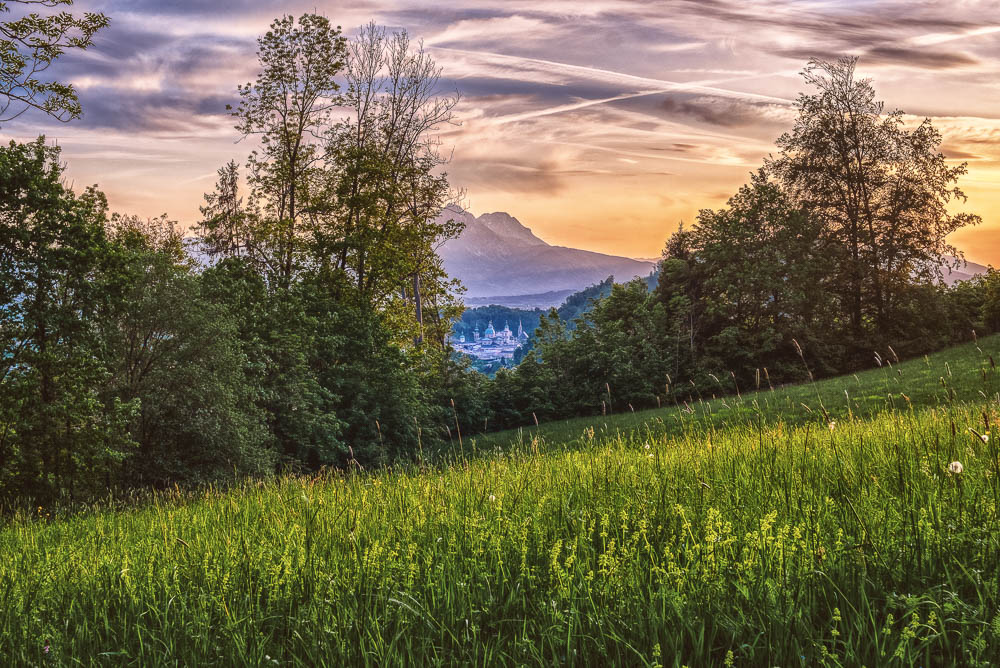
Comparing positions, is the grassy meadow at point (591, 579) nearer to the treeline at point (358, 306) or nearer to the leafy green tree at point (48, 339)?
the treeline at point (358, 306)

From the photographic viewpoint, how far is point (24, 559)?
5.88 m

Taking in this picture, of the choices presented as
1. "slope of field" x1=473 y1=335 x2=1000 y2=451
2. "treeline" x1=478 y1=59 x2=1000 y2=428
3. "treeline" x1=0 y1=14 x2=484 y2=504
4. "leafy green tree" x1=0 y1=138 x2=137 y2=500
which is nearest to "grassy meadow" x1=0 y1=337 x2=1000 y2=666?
"treeline" x1=0 y1=14 x2=484 y2=504

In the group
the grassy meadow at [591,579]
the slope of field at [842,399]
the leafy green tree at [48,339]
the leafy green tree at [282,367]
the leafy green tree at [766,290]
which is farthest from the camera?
the leafy green tree at [766,290]

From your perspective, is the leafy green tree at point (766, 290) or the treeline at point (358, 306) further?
the leafy green tree at point (766, 290)

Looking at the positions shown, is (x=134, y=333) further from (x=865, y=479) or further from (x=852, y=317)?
(x=852, y=317)

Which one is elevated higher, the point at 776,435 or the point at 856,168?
the point at 856,168

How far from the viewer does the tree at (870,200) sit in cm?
3881

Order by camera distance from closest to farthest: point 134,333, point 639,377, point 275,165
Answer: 1. point 134,333
2. point 275,165
3. point 639,377

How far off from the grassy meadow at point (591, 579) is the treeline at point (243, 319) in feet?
8.72

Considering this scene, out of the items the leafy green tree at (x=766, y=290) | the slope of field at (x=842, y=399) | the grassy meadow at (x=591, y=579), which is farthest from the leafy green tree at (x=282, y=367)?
the leafy green tree at (x=766, y=290)

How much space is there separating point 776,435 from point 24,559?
7348 millimetres

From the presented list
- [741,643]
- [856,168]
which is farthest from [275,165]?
[856,168]

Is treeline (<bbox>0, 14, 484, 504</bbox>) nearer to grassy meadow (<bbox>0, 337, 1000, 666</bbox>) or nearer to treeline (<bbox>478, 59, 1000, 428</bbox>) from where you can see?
grassy meadow (<bbox>0, 337, 1000, 666</bbox>)

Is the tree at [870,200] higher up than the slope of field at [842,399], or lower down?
higher up
